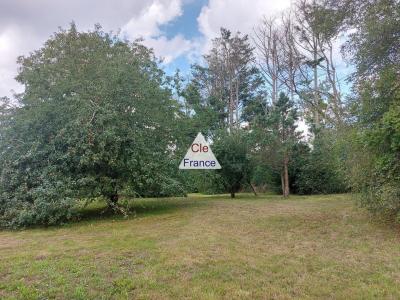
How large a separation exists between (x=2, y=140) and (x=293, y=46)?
17.7m

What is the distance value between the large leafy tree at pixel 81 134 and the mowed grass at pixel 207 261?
124 centimetres

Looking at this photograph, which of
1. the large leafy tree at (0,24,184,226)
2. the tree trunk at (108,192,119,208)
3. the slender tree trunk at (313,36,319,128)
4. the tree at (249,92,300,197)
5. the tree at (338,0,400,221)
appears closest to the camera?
the tree at (338,0,400,221)

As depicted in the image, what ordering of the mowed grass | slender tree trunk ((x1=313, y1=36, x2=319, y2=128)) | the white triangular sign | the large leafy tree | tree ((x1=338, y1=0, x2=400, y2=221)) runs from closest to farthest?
the mowed grass < tree ((x1=338, y1=0, x2=400, y2=221)) < the white triangular sign < the large leafy tree < slender tree trunk ((x1=313, y1=36, x2=319, y2=128))

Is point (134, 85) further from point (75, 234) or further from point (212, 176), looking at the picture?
point (212, 176)

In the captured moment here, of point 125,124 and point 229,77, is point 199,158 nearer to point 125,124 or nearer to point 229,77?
point 125,124

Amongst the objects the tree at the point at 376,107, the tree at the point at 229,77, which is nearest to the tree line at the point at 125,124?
the tree at the point at 376,107

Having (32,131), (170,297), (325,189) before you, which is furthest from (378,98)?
(325,189)

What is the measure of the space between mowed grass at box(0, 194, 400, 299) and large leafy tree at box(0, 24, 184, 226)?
49.0 inches

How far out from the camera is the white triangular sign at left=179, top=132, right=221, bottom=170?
7836 millimetres

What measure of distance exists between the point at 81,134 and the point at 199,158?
3.48 metres

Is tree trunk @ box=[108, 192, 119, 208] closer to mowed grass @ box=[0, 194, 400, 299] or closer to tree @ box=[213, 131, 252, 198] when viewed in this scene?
mowed grass @ box=[0, 194, 400, 299]

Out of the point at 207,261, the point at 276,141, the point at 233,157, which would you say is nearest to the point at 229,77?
the point at 276,141

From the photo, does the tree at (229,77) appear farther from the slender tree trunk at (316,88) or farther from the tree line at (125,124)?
the tree line at (125,124)

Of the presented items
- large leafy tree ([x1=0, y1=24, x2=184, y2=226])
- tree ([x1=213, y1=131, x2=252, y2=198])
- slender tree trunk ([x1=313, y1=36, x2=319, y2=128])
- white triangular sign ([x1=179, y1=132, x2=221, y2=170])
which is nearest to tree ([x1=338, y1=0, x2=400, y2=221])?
white triangular sign ([x1=179, y1=132, x2=221, y2=170])
